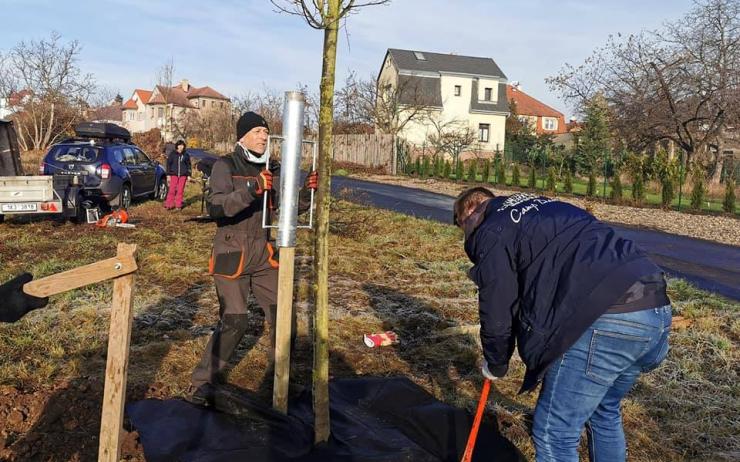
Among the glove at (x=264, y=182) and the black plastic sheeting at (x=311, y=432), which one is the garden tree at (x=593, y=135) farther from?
the glove at (x=264, y=182)

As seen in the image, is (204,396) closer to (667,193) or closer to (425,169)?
(667,193)

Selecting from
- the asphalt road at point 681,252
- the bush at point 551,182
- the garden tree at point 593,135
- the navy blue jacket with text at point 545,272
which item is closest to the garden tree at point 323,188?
the navy blue jacket with text at point 545,272

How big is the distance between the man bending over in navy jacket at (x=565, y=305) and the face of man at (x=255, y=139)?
1736 mm

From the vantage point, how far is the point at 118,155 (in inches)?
530

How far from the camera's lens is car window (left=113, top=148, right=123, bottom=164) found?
13.3 m

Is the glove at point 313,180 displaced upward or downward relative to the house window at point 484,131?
downward

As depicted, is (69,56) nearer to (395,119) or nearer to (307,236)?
(395,119)

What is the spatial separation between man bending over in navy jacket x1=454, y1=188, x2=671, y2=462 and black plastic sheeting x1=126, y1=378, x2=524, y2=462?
81 centimetres

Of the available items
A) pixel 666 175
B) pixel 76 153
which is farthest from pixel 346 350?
pixel 666 175

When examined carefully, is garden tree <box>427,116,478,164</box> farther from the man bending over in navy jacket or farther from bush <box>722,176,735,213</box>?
the man bending over in navy jacket

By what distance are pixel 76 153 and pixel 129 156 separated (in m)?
1.48

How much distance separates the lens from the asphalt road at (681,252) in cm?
901

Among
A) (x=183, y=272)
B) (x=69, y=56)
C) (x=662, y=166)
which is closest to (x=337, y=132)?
(x=69, y=56)

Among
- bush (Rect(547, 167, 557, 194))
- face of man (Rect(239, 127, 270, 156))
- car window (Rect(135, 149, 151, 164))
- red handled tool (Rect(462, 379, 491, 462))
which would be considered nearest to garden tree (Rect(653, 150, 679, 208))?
bush (Rect(547, 167, 557, 194))
